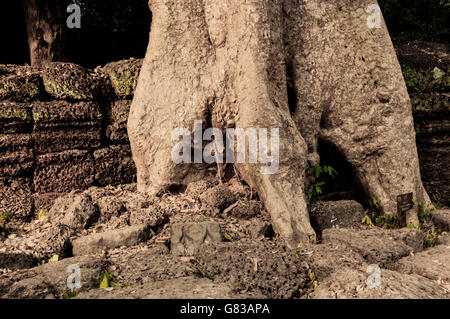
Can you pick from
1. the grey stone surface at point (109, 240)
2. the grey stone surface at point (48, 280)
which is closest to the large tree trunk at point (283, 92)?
the grey stone surface at point (109, 240)

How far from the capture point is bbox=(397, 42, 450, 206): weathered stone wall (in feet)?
15.7

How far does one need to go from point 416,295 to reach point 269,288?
860mm

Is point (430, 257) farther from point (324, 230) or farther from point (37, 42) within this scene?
point (37, 42)

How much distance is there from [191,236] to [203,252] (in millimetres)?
284

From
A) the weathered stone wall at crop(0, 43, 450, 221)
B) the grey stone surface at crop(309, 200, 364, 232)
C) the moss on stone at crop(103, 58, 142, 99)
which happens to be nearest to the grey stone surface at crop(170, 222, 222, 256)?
the grey stone surface at crop(309, 200, 364, 232)

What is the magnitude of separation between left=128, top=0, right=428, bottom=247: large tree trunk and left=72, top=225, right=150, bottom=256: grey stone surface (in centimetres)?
67

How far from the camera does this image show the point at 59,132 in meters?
3.83

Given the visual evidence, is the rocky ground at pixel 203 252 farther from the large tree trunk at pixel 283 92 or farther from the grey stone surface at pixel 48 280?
the large tree trunk at pixel 283 92

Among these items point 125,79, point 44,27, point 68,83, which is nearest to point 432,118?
point 125,79

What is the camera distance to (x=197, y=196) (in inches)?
148

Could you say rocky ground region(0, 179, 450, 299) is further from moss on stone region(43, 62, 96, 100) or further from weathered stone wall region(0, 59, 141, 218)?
moss on stone region(43, 62, 96, 100)

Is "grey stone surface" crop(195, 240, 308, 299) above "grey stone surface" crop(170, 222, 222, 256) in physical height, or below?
below

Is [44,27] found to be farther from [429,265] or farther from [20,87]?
[429,265]

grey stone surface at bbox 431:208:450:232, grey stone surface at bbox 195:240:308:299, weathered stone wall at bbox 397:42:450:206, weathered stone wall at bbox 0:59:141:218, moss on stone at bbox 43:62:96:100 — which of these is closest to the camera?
grey stone surface at bbox 195:240:308:299
